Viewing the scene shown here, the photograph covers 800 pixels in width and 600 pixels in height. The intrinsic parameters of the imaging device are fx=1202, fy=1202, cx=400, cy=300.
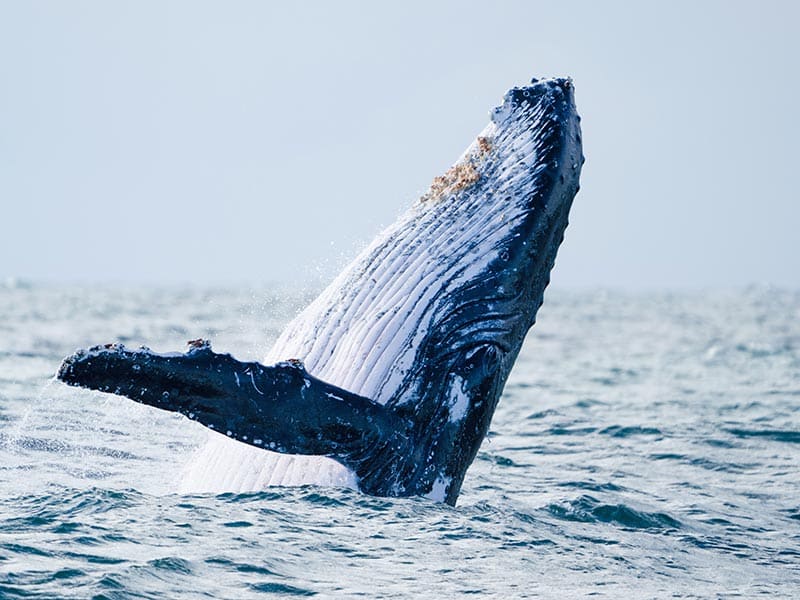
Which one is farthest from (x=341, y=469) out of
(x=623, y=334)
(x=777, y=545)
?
(x=623, y=334)

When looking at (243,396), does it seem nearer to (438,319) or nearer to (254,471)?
(254,471)

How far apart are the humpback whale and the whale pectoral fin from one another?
32 mm

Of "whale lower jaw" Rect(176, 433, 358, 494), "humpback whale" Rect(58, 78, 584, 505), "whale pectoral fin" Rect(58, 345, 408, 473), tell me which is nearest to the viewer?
"whale pectoral fin" Rect(58, 345, 408, 473)

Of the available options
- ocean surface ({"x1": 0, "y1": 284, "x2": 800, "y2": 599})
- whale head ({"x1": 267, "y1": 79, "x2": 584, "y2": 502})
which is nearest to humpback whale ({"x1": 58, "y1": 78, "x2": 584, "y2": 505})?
whale head ({"x1": 267, "y1": 79, "x2": 584, "y2": 502})

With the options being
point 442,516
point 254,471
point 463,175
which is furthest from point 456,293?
point 254,471

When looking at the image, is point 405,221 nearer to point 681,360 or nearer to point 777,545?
point 777,545

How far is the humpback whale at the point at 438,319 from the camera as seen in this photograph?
7.68m

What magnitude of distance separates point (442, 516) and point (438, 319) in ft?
4.23

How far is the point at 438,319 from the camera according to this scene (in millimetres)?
7973

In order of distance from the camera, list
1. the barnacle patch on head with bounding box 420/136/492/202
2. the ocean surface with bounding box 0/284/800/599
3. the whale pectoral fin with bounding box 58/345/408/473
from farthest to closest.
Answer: the barnacle patch on head with bounding box 420/136/492/202, the ocean surface with bounding box 0/284/800/599, the whale pectoral fin with bounding box 58/345/408/473

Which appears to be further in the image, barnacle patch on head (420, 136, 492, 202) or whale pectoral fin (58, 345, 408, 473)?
barnacle patch on head (420, 136, 492, 202)

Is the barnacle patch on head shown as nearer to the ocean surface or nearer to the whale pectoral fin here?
the whale pectoral fin

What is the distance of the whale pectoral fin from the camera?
20.9 ft

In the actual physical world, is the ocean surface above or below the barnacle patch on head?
below
